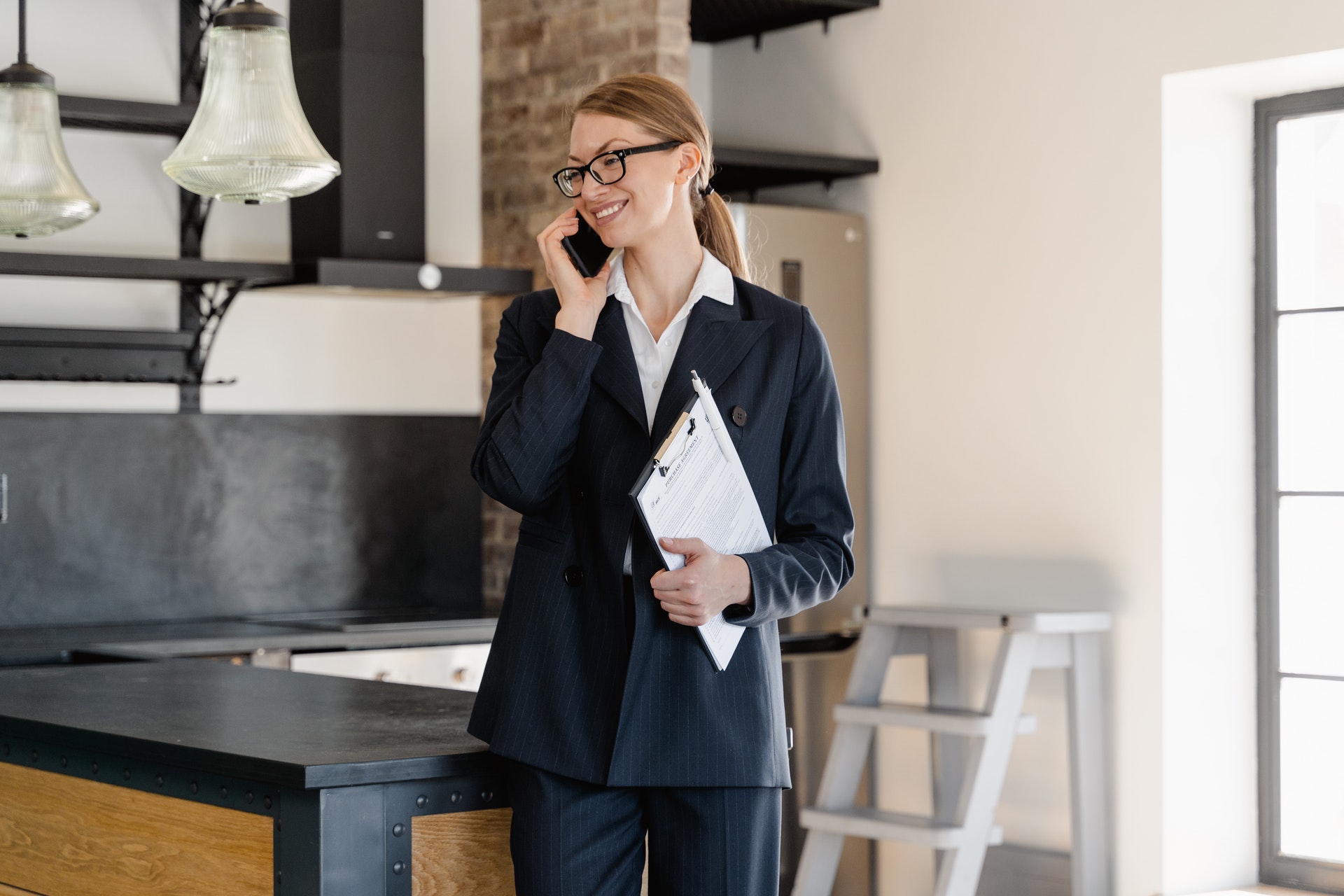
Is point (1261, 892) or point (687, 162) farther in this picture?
point (1261, 892)

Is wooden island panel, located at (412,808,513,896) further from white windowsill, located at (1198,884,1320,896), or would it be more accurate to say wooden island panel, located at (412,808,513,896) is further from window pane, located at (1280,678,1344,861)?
window pane, located at (1280,678,1344,861)

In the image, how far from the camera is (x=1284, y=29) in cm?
372

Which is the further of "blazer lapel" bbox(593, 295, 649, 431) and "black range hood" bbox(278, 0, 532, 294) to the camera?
"black range hood" bbox(278, 0, 532, 294)

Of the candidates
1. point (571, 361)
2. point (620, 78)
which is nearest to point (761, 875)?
point (571, 361)

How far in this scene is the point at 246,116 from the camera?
A: 2283 millimetres

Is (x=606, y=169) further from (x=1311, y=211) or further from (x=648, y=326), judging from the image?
(x=1311, y=211)

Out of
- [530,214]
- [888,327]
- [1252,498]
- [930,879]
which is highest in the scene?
[530,214]

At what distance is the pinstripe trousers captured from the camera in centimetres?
168

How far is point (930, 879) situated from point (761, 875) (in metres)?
2.88

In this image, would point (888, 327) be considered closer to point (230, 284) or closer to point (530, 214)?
point (530, 214)

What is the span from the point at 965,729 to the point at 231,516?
1.92 metres

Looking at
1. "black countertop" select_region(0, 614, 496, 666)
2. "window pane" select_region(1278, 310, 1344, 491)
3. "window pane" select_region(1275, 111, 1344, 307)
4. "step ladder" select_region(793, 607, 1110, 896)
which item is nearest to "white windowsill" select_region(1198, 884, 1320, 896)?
"step ladder" select_region(793, 607, 1110, 896)

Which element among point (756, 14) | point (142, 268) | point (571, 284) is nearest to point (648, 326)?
point (571, 284)

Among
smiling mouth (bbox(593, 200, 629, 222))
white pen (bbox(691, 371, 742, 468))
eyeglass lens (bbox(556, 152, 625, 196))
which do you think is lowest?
white pen (bbox(691, 371, 742, 468))
